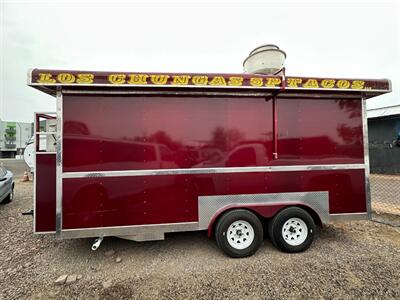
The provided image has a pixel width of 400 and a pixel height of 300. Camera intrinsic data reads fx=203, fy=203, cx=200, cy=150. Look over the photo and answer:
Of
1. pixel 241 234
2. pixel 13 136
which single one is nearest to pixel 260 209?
pixel 241 234

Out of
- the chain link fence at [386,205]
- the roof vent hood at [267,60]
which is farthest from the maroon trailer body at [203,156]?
the chain link fence at [386,205]

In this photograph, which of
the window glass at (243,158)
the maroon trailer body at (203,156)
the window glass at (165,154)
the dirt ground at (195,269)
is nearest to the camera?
the dirt ground at (195,269)

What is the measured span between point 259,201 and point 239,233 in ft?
2.10

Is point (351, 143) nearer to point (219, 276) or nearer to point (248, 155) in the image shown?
point (248, 155)

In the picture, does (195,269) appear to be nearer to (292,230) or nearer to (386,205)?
(292,230)

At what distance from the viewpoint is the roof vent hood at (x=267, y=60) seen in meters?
3.82

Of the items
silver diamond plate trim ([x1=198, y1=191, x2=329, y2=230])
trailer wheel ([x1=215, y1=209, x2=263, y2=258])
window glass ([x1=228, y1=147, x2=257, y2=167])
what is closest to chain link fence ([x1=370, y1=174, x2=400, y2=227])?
silver diamond plate trim ([x1=198, y1=191, x2=329, y2=230])

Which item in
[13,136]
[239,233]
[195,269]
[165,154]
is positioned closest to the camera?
[195,269]

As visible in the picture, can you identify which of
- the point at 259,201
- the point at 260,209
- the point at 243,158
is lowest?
the point at 260,209

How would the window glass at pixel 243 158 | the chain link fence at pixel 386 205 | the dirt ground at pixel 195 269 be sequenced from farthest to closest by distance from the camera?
1. the chain link fence at pixel 386 205
2. the window glass at pixel 243 158
3. the dirt ground at pixel 195 269

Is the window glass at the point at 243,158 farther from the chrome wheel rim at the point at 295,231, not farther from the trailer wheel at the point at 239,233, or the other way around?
the chrome wheel rim at the point at 295,231

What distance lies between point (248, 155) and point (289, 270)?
5.98ft

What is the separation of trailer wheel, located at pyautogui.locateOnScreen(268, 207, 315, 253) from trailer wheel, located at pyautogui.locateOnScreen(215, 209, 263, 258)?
287 millimetres

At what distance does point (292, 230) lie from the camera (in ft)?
11.6
